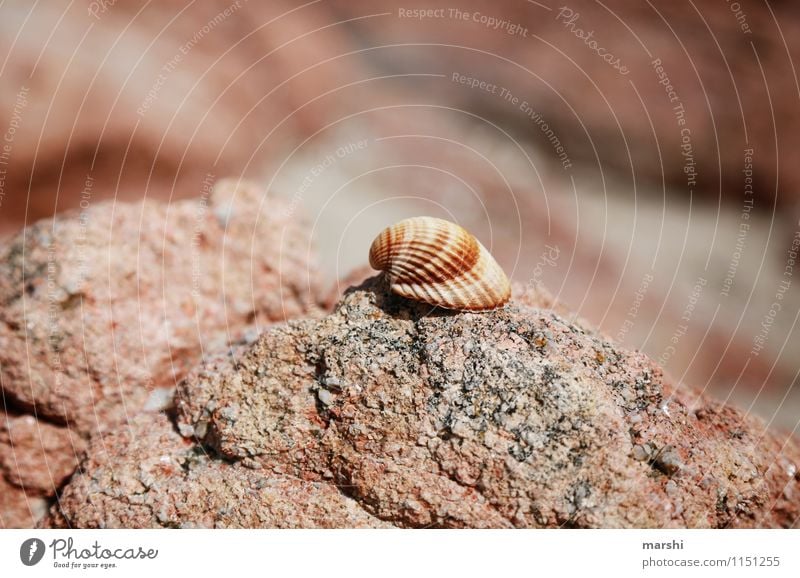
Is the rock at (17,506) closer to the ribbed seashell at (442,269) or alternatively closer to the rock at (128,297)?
the rock at (128,297)

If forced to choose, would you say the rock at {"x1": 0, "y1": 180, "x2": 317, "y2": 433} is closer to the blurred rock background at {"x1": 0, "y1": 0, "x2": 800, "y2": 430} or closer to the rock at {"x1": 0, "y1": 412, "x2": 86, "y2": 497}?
the rock at {"x1": 0, "y1": 412, "x2": 86, "y2": 497}

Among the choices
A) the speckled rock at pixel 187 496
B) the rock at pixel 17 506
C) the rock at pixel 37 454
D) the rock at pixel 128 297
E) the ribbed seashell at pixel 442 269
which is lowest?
the rock at pixel 17 506

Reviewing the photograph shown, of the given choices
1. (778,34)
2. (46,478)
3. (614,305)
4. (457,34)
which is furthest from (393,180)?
(46,478)

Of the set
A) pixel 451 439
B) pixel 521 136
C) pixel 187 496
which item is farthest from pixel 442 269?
pixel 521 136

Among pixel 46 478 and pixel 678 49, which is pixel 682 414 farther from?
pixel 678 49

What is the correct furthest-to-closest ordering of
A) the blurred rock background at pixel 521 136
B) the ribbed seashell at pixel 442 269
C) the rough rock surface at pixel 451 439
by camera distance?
the blurred rock background at pixel 521 136, the ribbed seashell at pixel 442 269, the rough rock surface at pixel 451 439

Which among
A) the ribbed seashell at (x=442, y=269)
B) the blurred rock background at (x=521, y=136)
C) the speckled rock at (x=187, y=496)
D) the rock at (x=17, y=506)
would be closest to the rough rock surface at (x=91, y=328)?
the rock at (x=17, y=506)
